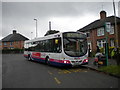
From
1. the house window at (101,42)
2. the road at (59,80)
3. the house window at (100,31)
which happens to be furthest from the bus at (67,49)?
the house window at (100,31)

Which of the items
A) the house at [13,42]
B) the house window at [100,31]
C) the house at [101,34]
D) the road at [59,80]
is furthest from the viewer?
the house at [13,42]

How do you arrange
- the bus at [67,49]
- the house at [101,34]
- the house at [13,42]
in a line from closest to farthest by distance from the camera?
the bus at [67,49], the house at [101,34], the house at [13,42]

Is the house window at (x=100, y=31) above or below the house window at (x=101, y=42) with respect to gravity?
above

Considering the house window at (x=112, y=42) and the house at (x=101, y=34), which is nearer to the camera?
the house window at (x=112, y=42)

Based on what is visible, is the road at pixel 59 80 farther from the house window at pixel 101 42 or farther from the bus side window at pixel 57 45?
the house window at pixel 101 42

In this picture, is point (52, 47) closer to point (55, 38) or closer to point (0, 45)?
point (55, 38)

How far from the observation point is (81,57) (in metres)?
10.5

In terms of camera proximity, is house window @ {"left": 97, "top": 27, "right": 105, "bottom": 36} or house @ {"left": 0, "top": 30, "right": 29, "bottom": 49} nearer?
house window @ {"left": 97, "top": 27, "right": 105, "bottom": 36}

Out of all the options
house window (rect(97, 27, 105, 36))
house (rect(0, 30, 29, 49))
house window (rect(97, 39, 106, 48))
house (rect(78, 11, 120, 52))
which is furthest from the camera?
house (rect(0, 30, 29, 49))

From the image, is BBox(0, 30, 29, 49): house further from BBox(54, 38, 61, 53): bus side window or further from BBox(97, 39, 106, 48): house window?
BBox(54, 38, 61, 53): bus side window

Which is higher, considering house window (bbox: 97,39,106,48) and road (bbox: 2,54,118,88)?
house window (bbox: 97,39,106,48)

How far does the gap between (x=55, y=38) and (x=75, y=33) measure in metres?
1.80

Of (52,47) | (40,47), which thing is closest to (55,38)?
(52,47)

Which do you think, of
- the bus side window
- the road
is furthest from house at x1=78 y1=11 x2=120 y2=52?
the road
